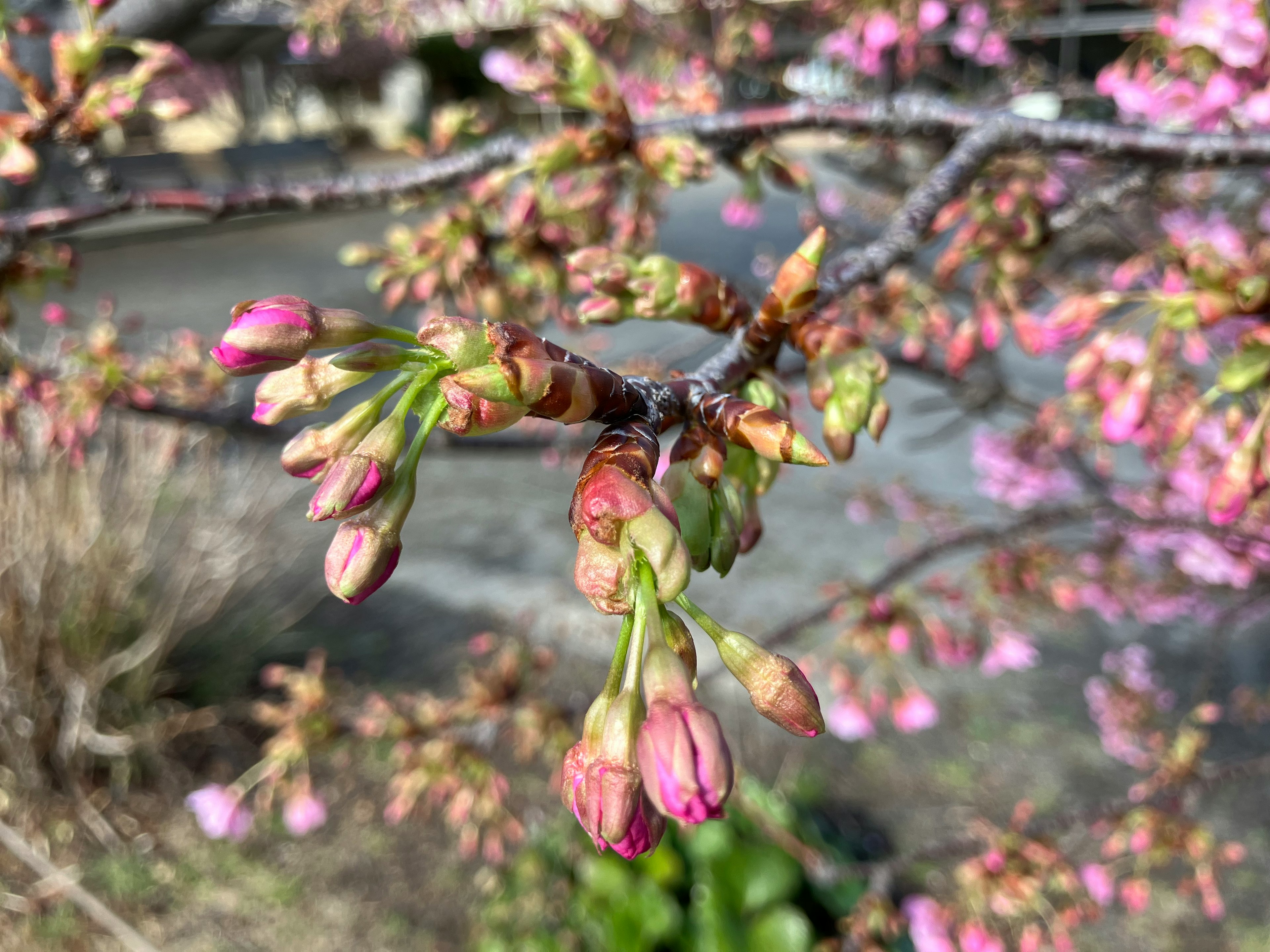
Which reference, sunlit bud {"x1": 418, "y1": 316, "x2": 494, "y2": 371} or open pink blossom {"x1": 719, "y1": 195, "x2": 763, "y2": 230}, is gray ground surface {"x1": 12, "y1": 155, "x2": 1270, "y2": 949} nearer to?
open pink blossom {"x1": 719, "y1": 195, "x2": 763, "y2": 230}

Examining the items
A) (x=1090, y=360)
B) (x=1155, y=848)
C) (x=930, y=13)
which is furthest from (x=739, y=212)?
(x=1155, y=848)

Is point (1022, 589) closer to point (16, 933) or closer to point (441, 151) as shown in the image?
point (441, 151)

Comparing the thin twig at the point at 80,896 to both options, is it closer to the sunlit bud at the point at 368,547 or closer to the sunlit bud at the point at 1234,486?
the sunlit bud at the point at 368,547

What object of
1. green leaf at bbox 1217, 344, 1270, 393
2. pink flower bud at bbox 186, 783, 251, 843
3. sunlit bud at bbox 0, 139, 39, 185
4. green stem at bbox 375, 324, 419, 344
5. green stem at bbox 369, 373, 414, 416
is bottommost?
pink flower bud at bbox 186, 783, 251, 843

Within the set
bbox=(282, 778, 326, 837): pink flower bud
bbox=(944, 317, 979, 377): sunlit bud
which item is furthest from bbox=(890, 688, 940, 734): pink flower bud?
bbox=(282, 778, 326, 837): pink flower bud

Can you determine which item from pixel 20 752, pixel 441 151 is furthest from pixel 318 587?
pixel 441 151
